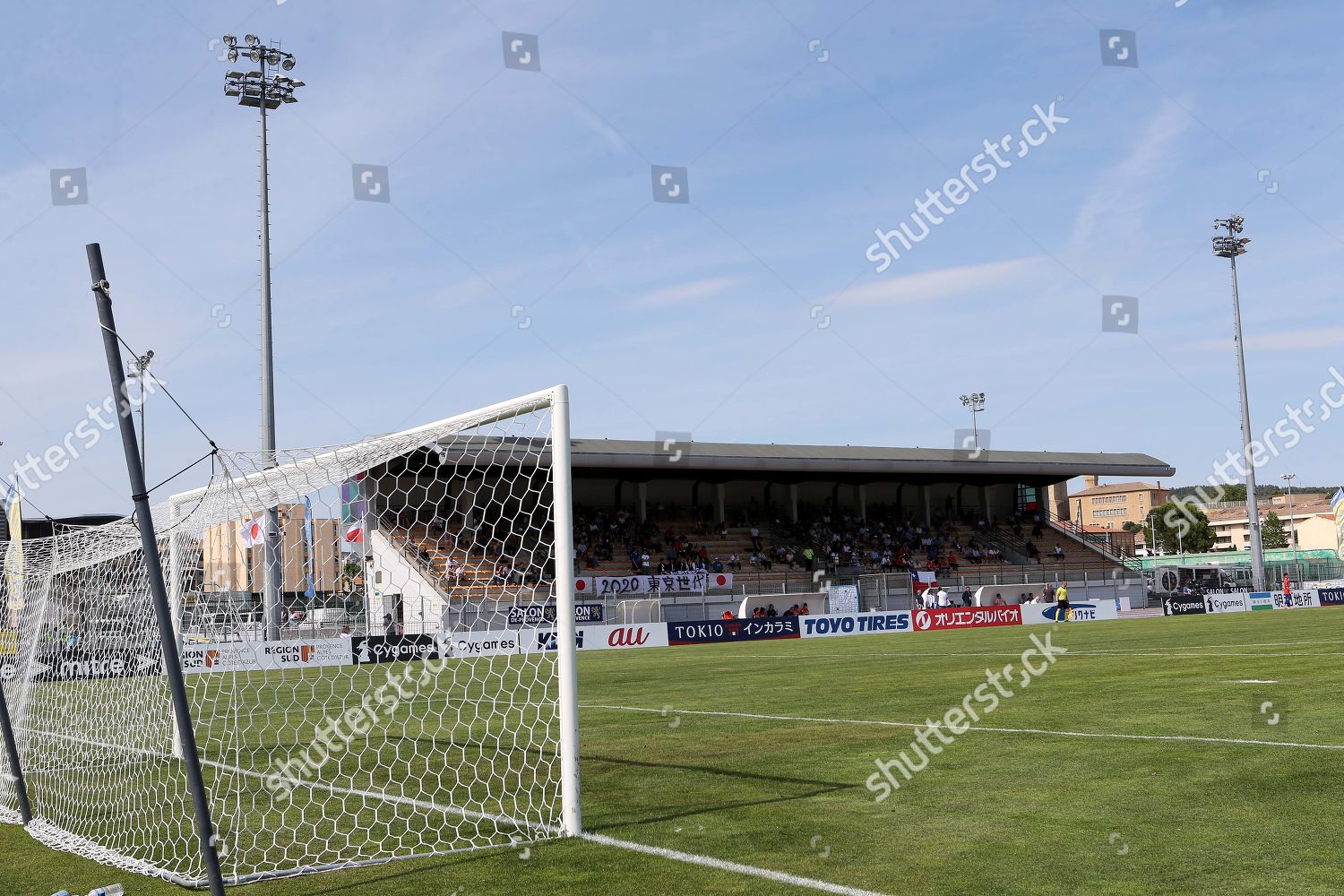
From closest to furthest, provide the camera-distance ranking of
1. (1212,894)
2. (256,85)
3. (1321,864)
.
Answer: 1. (1212,894)
2. (1321,864)
3. (256,85)

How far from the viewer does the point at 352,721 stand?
14305 millimetres

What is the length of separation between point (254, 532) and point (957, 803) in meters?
6.42

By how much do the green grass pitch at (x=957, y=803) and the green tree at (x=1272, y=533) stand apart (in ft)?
427

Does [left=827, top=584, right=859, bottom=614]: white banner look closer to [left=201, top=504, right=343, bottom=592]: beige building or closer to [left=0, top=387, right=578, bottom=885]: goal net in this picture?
[left=0, top=387, right=578, bottom=885]: goal net

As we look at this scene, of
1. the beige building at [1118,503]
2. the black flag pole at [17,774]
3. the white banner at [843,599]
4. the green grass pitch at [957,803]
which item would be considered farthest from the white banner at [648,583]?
the beige building at [1118,503]

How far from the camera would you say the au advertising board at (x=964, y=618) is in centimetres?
4119

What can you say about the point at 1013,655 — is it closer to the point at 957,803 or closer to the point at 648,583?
the point at 957,803

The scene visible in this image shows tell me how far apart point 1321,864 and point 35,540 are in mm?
11635

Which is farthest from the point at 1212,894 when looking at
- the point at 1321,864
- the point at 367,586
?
the point at 367,586

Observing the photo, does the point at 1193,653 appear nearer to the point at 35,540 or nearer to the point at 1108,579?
the point at 35,540

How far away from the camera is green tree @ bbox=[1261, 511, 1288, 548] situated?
429 ft

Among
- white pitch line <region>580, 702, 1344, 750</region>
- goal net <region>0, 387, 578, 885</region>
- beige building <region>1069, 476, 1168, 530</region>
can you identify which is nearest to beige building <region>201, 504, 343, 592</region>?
goal net <region>0, 387, 578, 885</region>

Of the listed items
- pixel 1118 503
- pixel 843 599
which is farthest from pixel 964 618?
pixel 1118 503

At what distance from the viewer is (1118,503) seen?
562ft
